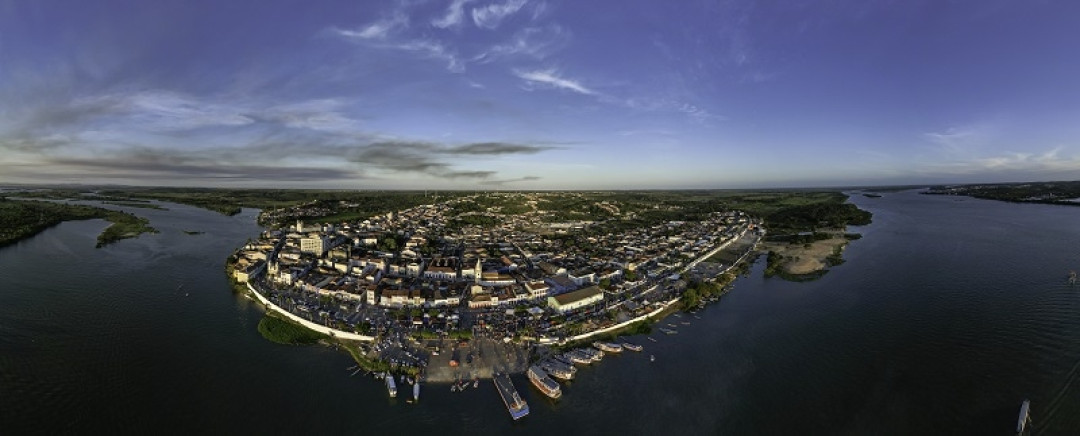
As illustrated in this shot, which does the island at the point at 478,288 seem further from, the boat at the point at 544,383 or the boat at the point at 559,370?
the boat at the point at 559,370

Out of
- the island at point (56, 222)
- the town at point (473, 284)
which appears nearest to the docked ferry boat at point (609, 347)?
the town at point (473, 284)

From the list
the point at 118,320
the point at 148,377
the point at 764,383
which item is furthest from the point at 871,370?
the point at 118,320

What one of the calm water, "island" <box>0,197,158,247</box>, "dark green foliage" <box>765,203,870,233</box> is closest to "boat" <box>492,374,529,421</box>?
the calm water

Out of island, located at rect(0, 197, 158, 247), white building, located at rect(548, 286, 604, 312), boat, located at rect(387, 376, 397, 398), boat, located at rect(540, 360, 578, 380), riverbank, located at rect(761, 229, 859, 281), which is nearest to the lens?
boat, located at rect(387, 376, 397, 398)

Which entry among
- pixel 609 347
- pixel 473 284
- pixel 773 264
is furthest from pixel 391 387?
pixel 773 264

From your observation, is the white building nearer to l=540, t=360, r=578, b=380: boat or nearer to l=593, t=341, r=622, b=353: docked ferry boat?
l=593, t=341, r=622, b=353: docked ferry boat

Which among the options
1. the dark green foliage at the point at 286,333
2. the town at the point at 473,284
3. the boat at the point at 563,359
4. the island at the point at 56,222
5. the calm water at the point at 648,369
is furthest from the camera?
the island at the point at 56,222

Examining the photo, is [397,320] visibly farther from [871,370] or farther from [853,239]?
[853,239]
